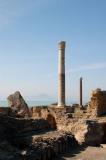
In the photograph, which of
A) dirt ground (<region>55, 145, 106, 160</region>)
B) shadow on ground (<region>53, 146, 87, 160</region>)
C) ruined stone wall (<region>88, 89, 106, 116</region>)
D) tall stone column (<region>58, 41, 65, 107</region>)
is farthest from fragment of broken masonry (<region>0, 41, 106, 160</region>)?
tall stone column (<region>58, 41, 65, 107</region>)

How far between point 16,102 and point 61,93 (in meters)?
4.84

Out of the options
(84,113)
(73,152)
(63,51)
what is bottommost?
(73,152)

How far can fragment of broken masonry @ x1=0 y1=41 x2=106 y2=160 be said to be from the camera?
18.2 m

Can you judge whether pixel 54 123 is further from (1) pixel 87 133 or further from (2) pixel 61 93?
(2) pixel 61 93

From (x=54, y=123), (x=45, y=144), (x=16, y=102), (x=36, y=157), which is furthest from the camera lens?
A: (x=16, y=102)

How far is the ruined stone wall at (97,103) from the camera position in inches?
1228

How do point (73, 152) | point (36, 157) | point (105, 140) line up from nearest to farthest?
point (36, 157) < point (73, 152) < point (105, 140)

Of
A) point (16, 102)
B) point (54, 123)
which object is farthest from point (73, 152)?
point (16, 102)

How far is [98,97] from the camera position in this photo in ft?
103

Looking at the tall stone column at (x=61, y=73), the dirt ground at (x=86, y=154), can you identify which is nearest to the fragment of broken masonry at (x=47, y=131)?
the dirt ground at (x=86, y=154)

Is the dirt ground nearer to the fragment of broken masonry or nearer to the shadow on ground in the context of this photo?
the shadow on ground

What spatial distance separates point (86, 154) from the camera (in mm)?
20984

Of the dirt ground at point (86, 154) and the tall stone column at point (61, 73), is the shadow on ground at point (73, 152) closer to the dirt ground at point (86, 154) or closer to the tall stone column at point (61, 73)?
the dirt ground at point (86, 154)

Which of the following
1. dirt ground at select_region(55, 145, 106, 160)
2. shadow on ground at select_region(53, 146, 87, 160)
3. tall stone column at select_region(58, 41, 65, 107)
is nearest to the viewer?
dirt ground at select_region(55, 145, 106, 160)
